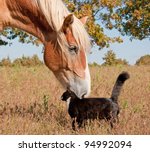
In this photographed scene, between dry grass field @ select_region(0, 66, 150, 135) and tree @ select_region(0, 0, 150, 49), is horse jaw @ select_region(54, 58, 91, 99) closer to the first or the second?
dry grass field @ select_region(0, 66, 150, 135)

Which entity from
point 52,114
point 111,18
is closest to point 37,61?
point 111,18

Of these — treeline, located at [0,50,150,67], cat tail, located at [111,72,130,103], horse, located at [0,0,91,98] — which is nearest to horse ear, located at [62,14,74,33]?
horse, located at [0,0,91,98]

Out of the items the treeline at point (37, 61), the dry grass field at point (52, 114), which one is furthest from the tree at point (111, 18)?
the dry grass field at point (52, 114)

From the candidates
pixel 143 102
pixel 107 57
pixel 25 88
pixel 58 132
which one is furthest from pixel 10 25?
pixel 107 57

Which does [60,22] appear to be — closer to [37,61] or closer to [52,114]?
[52,114]

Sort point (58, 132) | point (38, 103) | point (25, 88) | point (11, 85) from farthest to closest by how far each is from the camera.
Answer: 1. point (11, 85)
2. point (25, 88)
3. point (38, 103)
4. point (58, 132)

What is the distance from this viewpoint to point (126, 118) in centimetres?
655

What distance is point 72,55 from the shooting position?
5.89 m

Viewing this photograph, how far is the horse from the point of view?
230 inches

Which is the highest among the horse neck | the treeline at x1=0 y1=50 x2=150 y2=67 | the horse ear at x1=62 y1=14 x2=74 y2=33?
the treeline at x1=0 y1=50 x2=150 y2=67

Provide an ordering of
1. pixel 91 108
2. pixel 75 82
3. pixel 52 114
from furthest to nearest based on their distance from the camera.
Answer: pixel 52 114
pixel 91 108
pixel 75 82

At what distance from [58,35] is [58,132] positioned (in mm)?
1506

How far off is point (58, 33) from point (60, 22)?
0.57ft

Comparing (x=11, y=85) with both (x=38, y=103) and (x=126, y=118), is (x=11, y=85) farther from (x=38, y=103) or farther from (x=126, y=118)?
(x=126, y=118)
